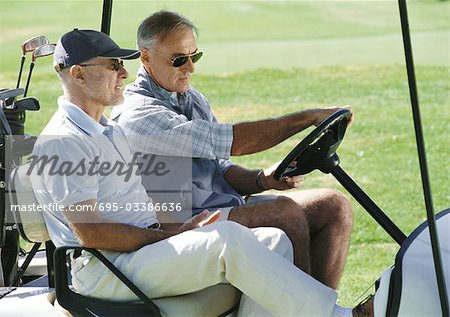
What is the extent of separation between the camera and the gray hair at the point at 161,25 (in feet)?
11.8

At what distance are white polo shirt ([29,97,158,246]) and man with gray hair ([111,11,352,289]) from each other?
28 centimetres

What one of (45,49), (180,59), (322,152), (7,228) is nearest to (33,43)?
(45,49)

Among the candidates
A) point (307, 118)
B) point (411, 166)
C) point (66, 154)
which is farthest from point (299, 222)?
point (411, 166)

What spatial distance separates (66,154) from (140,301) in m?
0.49

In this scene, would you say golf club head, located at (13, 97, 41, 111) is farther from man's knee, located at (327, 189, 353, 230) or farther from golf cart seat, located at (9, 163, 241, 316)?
man's knee, located at (327, 189, 353, 230)

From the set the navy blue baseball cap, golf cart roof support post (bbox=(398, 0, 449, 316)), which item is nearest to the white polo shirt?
the navy blue baseball cap

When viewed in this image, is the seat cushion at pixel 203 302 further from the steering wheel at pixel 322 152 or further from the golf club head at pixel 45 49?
the golf club head at pixel 45 49

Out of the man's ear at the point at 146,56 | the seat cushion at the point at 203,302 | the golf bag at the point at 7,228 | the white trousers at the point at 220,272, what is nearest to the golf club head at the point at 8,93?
the golf bag at the point at 7,228

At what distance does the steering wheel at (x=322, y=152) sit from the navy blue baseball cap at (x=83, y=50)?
61cm

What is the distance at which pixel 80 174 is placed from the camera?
118 inches

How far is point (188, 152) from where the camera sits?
11.5 ft

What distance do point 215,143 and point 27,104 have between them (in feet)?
2.27

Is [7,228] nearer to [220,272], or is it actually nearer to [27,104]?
[27,104]

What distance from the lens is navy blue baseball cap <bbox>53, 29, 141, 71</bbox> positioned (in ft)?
10.3
